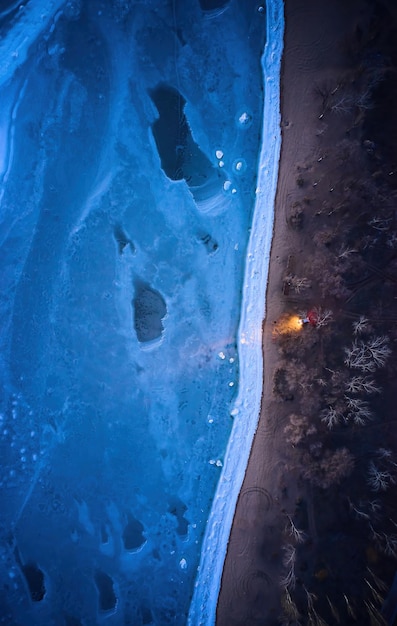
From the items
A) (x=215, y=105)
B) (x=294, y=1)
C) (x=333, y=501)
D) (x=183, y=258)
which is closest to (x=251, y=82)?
(x=215, y=105)

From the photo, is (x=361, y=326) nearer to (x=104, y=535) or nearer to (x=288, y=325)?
(x=288, y=325)

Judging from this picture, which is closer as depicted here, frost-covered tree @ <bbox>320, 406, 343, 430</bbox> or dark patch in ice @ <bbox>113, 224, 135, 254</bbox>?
frost-covered tree @ <bbox>320, 406, 343, 430</bbox>

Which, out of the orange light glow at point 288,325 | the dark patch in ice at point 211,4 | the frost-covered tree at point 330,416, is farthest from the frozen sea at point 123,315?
the frost-covered tree at point 330,416

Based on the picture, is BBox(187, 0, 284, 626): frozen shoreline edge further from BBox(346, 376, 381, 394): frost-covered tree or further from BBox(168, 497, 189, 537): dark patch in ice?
BBox(346, 376, 381, 394): frost-covered tree

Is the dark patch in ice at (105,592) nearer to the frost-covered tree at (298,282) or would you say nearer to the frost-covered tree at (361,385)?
the frost-covered tree at (361,385)

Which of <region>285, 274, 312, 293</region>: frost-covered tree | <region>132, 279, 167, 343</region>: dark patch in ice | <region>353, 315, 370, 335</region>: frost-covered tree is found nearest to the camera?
<region>353, 315, 370, 335</region>: frost-covered tree

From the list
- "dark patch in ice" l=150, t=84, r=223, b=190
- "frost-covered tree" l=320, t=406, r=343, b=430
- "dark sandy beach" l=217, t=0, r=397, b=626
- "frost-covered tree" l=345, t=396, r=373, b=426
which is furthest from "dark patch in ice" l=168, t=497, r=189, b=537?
"dark patch in ice" l=150, t=84, r=223, b=190
